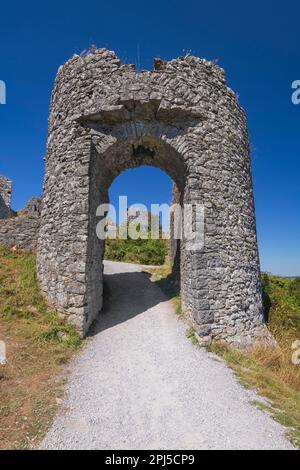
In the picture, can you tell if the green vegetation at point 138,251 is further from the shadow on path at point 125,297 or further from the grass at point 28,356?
the grass at point 28,356

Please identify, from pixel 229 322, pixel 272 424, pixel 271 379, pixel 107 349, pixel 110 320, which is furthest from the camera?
pixel 110 320

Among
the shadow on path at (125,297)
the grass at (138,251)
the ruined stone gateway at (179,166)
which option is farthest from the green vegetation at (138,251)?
the ruined stone gateway at (179,166)

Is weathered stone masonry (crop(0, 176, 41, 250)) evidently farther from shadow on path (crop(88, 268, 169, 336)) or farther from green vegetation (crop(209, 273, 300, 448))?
green vegetation (crop(209, 273, 300, 448))

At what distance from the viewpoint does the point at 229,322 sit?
21.5ft

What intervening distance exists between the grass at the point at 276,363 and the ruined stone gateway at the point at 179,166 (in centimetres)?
58

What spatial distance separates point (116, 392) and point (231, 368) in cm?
242

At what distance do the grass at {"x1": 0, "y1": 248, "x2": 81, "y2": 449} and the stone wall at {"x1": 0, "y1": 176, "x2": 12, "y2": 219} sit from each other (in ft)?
38.6

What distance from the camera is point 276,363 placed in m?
6.00

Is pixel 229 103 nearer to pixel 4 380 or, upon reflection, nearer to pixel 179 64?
pixel 179 64

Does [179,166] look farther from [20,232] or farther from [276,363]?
[20,232]

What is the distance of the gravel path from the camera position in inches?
127

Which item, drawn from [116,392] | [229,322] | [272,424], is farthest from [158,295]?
[272,424]

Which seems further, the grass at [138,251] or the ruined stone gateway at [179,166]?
the grass at [138,251]

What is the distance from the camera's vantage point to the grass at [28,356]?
3488 millimetres
